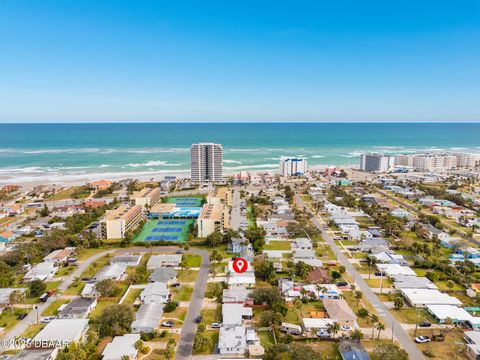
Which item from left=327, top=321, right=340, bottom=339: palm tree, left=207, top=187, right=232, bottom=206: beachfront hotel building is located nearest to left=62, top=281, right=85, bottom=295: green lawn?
left=327, top=321, right=340, bottom=339: palm tree

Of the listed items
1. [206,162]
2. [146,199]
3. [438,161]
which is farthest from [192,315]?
[438,161]

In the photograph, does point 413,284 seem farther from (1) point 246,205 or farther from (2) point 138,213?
(2) point 138,213

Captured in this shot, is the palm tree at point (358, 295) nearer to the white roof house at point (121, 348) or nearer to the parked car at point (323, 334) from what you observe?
the parked car at point (323, 334)

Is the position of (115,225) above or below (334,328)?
above

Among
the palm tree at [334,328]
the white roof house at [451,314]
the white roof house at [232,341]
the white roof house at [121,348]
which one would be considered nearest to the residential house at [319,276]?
the palm tree at [334,328]

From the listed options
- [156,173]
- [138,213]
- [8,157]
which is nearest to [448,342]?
[138,213]

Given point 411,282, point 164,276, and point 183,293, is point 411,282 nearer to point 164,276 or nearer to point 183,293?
point 183,293
